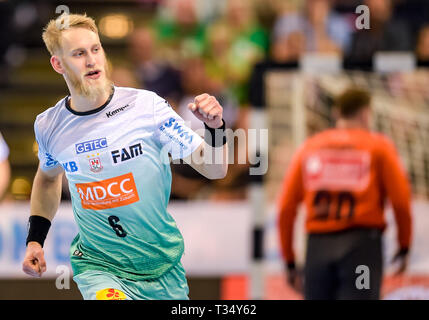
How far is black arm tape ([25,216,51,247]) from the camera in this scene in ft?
10.4

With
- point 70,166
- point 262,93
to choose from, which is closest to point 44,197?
point 70,166

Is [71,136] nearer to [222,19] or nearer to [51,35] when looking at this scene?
[51,35]

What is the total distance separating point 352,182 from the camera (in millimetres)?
6039

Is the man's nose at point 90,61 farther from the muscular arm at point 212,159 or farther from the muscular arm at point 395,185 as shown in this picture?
the muscular arm at point 395,185

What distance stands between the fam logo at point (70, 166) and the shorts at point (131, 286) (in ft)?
1.33

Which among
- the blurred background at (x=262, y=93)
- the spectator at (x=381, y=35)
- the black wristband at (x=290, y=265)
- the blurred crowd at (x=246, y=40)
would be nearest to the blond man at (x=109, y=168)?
the blurred crowd at (x=246, y=40)

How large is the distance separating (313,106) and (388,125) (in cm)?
74

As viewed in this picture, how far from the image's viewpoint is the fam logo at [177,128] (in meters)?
3.00

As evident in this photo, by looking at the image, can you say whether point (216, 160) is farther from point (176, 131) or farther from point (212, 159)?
point (176, 131)

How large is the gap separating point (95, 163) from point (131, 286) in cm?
51

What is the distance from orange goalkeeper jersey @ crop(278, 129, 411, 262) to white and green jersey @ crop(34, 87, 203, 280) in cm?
306

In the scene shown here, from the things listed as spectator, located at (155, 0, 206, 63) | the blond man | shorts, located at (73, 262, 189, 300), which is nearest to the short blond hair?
the blond man

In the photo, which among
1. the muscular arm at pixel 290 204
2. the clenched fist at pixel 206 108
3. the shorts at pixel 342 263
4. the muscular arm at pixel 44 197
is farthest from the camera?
the muscular arm at pixel 290 204
